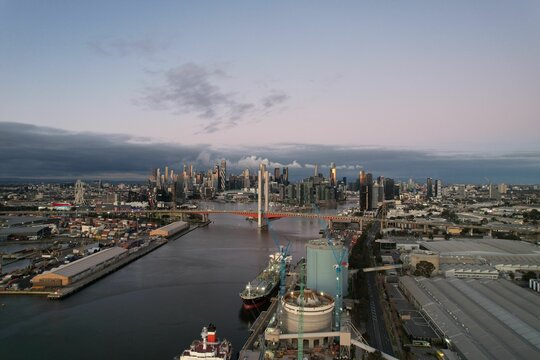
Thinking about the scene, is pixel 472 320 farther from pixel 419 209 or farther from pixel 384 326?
pixel 419 209

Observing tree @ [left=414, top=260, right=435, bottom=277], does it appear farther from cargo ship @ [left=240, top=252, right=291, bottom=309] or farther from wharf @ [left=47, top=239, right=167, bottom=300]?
wharf @ [left=47, top=239, right=167, bottom=300]

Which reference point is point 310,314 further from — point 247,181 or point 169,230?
point 247,181

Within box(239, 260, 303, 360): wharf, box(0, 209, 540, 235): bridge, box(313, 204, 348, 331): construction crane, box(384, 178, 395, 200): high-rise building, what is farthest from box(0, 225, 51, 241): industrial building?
box(384, 178, 395, 200): high-rise building

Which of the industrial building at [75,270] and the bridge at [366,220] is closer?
the industrial building at [75,270]

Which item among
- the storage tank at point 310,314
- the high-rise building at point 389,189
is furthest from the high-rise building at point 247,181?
the storage tank at point 310,314

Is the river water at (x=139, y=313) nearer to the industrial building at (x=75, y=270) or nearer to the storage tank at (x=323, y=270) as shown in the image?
the industrial building at (x=75, y=270)
